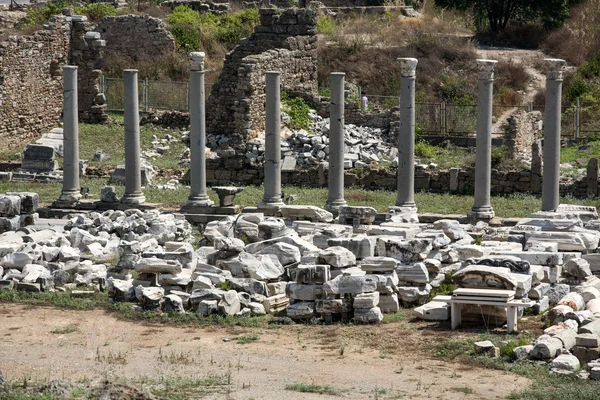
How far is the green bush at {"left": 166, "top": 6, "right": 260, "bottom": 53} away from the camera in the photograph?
159ft

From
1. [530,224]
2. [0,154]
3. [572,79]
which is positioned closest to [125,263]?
[530,224]

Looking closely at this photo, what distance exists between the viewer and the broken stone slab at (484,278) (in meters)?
20.1

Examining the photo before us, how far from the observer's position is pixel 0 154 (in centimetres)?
3688

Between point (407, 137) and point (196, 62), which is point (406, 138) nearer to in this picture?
point (407, 137)

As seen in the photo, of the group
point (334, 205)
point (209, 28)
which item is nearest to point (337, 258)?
point (334, 205)

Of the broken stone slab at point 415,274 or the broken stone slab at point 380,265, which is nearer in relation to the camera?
the broken stone slab at point 380,265

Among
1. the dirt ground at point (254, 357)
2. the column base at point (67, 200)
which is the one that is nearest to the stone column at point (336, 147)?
the column base at point (67, 200)

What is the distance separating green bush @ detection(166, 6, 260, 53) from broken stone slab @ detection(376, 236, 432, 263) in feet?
87.0

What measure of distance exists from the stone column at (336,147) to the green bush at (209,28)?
19.6 meters

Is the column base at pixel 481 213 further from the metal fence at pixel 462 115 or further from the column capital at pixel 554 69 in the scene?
the metal fence at pixel 462 115

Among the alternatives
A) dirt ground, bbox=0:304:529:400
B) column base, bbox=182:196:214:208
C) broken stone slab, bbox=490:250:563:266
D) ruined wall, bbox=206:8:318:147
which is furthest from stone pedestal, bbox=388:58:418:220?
ruined wall, bbox=206:8:318:147

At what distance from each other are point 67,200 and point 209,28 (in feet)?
70.6

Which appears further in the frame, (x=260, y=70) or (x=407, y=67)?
(x=260, y=70)

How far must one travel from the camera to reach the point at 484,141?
90.2 ft
